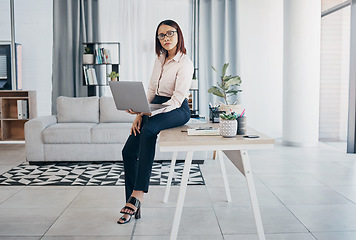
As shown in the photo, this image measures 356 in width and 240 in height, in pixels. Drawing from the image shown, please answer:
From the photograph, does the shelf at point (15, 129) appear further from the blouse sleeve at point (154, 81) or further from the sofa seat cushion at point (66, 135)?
the blouse sleeve at point (154, 81)

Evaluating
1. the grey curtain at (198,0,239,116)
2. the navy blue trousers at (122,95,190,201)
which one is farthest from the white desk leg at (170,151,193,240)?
the grey curtain at (198,0,239,116)

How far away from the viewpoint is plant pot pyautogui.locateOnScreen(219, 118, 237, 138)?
6.27ft

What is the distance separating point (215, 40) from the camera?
6336mm

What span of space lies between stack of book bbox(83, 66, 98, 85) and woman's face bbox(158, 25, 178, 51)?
385 centimetres

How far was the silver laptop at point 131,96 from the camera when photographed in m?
2.03

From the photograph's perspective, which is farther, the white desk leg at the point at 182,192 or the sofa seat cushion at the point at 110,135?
the sofa seat cushion at the point at 110,135

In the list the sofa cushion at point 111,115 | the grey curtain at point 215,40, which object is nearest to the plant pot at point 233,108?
the sofa cushion at point 111,115

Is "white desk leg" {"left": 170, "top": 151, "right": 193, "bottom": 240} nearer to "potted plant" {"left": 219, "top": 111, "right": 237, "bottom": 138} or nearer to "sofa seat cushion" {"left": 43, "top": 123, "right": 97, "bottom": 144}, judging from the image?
"potted plant" {"left": 219, "top": 111, "right": 237, "bottom": 138}

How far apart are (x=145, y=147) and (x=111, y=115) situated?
8.73 ft

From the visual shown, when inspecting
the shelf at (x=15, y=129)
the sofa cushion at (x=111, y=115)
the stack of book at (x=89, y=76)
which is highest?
the stack of book at (x=89, y=76)

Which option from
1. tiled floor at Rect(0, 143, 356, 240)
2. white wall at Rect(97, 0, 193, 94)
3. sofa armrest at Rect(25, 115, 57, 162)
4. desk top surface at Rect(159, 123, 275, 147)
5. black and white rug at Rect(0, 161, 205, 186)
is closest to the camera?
desk top surface at Rect(159, 123, 275, 147)

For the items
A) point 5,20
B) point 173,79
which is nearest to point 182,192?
point 173,79

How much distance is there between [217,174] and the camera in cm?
380

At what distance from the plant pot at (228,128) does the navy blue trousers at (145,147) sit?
506mm
